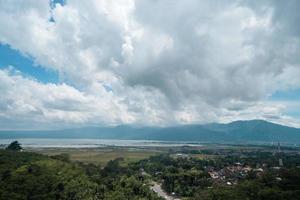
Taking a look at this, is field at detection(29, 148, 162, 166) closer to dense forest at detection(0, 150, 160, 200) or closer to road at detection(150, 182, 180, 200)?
road at detection(150, 182, 180, 200)

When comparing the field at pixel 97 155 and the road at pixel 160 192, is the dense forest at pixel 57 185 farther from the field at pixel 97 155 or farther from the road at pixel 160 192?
the field at pixel 97 155

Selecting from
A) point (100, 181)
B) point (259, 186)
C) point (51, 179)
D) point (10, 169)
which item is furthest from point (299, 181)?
point (10, 169)

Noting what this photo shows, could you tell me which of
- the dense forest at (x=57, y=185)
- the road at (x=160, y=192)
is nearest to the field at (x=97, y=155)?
the road at (x=160, y=192)

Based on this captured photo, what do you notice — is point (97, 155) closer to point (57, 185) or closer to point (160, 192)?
point (160, 192)

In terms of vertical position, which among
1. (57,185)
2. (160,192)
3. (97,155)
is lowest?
(160,192)

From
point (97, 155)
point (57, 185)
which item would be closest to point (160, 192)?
point (57, 185)

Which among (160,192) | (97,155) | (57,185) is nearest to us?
(57,185)

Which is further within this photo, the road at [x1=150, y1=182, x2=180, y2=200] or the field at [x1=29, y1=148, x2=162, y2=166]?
the field at [x1=29, y1=148, x2=162, y2=166]

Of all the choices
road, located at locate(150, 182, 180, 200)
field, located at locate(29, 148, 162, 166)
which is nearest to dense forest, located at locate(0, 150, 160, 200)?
road, located at locate(150, 182, 180, 200)

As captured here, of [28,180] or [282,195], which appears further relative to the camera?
[28,180]

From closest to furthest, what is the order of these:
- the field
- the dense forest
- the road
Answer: the dense forest, the road, the field

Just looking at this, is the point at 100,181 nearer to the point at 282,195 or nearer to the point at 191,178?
the point at 191,178
